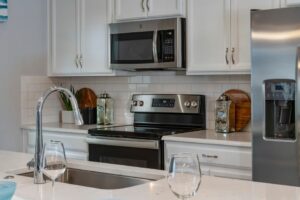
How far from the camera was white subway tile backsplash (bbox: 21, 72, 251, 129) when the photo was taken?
3.70 meters

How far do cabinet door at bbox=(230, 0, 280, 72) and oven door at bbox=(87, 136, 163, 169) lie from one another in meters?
0.81

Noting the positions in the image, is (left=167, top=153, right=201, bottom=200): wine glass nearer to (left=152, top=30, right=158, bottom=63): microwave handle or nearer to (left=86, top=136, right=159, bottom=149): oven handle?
(left=86, top=136, right=159, bottom=149): oven handle

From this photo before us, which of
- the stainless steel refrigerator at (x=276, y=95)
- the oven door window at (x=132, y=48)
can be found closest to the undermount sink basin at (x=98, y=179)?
the stainless steel refrigerator at (x=276, y=95)

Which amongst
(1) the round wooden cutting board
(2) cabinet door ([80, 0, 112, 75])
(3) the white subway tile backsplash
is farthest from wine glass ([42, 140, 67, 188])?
(1) the round wooden cutting board

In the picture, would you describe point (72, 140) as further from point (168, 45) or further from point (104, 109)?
point (168, 45)

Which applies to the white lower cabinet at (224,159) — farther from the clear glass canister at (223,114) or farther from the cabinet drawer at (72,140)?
the cabinet drawer at (72,140)

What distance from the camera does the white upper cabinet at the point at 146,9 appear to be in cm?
350

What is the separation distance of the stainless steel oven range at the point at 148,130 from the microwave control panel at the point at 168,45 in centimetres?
44

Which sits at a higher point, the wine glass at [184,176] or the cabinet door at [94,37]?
the cabinet door at [94,37]

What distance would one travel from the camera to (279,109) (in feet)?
8.77

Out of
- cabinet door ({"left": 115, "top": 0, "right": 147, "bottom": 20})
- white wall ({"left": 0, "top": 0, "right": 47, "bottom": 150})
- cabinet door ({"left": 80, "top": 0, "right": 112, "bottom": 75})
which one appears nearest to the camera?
cabinet door ({"left": 115, "top": 0, "right": 147, "bottom": 20})

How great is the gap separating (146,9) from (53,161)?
2.23 m

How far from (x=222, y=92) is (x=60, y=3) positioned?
5.87ft

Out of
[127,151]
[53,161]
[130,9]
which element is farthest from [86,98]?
[53,161]
